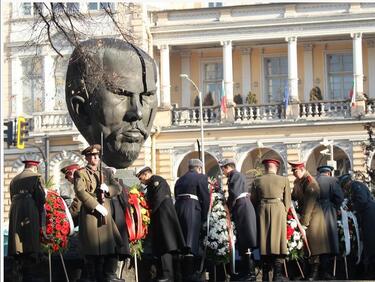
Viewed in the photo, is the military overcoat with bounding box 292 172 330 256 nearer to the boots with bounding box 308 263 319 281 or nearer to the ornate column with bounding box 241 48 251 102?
the boots with bounding box 308 263 319 281

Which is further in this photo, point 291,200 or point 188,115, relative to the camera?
point 188,115

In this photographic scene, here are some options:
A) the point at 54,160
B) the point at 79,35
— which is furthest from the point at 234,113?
the point at 79,35

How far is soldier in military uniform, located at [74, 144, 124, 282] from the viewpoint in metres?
14.1

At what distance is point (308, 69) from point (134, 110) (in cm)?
4020

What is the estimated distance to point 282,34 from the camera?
178 feet

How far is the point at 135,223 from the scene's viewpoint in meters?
15.0

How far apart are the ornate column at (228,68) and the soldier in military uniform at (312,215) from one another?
127 feet

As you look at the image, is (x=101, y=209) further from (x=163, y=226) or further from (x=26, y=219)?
(x=26, y=219)

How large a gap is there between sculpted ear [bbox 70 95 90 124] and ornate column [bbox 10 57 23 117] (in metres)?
38.5

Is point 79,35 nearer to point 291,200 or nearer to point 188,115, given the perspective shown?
point 291,200

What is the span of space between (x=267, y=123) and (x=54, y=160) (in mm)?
9728

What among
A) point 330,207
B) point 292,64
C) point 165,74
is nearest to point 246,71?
point 292,64

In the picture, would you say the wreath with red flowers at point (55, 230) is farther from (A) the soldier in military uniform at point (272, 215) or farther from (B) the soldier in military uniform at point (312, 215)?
(B) the soldier in military uniform at point (312, 215)

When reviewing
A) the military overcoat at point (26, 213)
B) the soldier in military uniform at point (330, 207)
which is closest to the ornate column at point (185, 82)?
the soldier in military uniform at point (330, 207)
